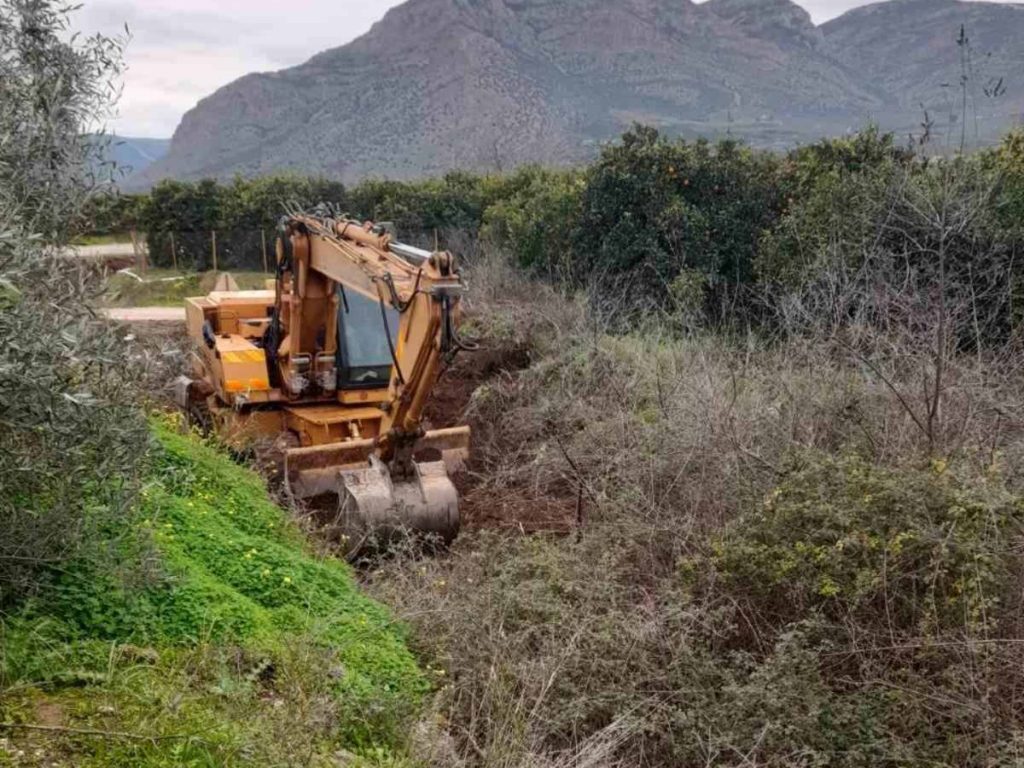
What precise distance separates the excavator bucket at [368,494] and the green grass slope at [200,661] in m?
0.95

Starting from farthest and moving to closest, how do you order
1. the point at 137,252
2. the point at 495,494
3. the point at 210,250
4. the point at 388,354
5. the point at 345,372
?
1. the point at 210,250
2. the point at 137,252
3. the point at 388,354
4. the point at 345,372
5. the point at 495,494

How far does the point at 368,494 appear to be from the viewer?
23.8 feet

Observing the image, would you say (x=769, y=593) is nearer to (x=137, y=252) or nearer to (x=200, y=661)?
(x=200, y=661)

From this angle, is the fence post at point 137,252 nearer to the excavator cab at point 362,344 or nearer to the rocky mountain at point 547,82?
the excavator cab at point 362,344

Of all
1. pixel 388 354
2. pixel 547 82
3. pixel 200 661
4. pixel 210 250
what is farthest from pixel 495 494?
pixel 547 82

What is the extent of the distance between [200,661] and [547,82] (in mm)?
105737

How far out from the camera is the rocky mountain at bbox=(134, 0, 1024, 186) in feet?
274

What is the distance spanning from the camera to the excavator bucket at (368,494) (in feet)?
23.6

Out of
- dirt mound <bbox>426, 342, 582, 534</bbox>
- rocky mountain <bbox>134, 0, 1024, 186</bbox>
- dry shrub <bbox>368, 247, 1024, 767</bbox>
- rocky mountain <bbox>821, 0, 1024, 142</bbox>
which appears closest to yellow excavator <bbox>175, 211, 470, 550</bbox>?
dirt mound <bbox>426, 342, 582, 534</bbox>

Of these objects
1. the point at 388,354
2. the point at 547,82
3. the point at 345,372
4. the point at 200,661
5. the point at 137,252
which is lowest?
the point at 200,661

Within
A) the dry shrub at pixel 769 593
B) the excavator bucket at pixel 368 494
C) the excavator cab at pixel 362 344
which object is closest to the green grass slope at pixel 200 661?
the dry shrub at pixel 769 593

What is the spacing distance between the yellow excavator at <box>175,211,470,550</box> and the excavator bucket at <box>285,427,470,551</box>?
1 cm

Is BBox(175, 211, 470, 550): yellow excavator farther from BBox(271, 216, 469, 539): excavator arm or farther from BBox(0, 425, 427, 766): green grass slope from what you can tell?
BBox(0, 425, 427, 766): green grass slope

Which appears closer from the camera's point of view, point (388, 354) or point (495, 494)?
point (495, 494)
